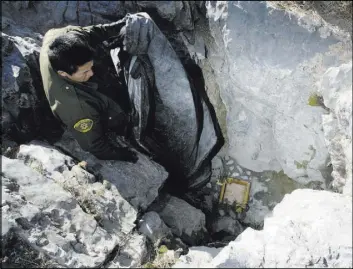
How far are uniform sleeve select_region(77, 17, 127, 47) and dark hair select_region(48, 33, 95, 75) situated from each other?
1.49 ft

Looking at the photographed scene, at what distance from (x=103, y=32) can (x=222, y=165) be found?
2394 millimetres

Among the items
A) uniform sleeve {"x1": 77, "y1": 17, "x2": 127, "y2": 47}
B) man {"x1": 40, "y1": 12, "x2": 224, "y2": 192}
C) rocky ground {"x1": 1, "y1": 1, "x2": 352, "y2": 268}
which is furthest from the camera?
uniform sleeve {"x1": 77, "y1": 17, "x2": 127, "y2": 47}

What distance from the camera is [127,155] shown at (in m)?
4.04

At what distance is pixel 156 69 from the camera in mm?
3752

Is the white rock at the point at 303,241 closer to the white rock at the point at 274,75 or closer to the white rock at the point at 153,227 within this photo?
the white rock at the point at 153,227

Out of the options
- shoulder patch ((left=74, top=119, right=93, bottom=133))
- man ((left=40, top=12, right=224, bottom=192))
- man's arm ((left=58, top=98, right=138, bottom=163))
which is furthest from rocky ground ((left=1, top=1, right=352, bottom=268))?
shoulder patch ((left=74, top=119, right=93, bottom=133))

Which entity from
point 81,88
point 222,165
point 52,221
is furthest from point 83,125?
point 222,165

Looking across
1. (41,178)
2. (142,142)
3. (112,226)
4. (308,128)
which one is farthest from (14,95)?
(308,128)

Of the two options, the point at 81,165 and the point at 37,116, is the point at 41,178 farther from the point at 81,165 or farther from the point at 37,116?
the point at 37,116

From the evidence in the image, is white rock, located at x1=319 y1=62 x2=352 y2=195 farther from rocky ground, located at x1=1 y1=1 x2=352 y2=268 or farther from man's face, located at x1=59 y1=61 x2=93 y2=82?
man's face, located at x1=59 y1=61 x2=93 y2=82

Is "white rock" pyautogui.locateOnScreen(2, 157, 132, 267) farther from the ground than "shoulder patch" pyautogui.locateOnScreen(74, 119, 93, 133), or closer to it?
closer to it

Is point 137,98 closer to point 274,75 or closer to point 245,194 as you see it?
point 274,75

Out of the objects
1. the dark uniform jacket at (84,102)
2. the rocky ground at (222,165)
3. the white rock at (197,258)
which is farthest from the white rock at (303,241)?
the dark uniform jacket at (84,102)

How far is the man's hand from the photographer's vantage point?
3982mm
